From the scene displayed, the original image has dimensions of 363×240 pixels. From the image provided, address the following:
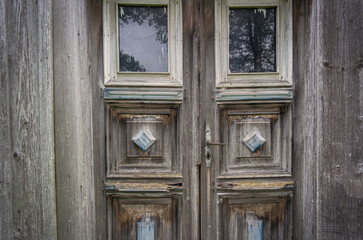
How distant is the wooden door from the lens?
4.71 ft

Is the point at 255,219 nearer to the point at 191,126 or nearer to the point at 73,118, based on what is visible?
the point at 191,126

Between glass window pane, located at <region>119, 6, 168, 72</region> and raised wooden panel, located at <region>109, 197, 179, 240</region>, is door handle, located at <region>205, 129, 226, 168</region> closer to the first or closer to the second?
raised wooden panel, located at <region>109, 197, 179, 240</region>

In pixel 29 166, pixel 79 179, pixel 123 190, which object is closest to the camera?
pixel 29 166

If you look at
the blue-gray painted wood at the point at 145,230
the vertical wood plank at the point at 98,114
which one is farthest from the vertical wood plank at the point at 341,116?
the vertical wood plank at the point at 98,114

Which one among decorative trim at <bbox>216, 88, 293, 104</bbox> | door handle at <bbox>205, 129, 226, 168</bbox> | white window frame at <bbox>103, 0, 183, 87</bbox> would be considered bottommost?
door handle at <bbox>205, 129, 226, 168</bbox>

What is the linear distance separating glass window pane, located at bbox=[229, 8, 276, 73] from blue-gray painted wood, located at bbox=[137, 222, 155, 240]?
4.46 ft

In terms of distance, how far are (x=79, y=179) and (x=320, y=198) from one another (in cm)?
165

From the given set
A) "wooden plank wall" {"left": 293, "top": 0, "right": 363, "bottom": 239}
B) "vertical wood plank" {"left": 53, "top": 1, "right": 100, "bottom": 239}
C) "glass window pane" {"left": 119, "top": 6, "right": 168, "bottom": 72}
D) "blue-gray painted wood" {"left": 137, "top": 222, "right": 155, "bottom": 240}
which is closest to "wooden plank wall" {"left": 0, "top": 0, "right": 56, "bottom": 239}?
"vertical wood plank" {"left": 53, "top": 1, "right": 100, "bottom": 239}

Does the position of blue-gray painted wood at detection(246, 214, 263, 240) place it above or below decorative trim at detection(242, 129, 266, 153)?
below

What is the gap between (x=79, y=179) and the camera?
1.29m

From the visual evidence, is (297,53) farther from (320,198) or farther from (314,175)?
(320,198)

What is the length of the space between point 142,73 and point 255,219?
4.73 feet

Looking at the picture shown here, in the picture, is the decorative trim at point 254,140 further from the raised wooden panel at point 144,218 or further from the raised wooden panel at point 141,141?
the raised wooden panel at point 144,218

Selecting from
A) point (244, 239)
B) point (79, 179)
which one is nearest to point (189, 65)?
point (79, 179)
